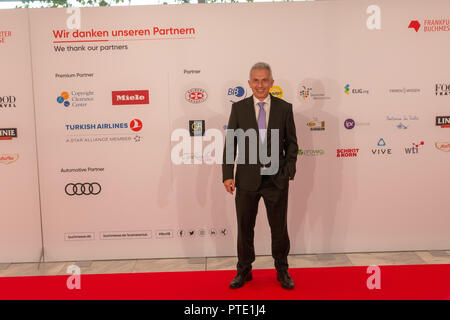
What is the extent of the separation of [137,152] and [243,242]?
Answer: 55.9 inches

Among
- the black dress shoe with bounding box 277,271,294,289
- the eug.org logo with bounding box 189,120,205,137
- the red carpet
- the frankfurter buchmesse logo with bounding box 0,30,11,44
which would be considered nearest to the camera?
the red carpet

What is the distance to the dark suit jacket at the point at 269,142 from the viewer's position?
279 cm

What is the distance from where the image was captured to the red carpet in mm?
2693

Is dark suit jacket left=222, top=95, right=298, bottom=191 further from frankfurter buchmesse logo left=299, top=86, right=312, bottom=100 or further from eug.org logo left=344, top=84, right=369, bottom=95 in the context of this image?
eug.org logo left=344, top=84, right=369, bottom=95

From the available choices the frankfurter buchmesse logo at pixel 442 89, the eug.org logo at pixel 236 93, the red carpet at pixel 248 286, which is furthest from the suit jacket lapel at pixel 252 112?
the frankfurter buchmesse logo at pixel 442 89

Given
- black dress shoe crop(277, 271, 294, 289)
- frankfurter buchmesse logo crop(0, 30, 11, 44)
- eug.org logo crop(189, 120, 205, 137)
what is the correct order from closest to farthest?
black dress shoe crop(277, 271, 294, 289) < frankfurter buchmesse logo crop(0, 30, 11, 44) < eug.org logo crop(189, 120, 205, 137)

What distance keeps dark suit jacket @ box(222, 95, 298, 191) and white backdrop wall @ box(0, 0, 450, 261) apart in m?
0.79

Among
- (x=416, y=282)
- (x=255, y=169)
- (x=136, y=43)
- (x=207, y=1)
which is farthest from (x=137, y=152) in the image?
(x=416, y=282)

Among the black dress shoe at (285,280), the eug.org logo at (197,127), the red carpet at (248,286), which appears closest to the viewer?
the red carpet at (248,286)

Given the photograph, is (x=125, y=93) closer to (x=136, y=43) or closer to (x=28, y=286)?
(x=136, y=43)

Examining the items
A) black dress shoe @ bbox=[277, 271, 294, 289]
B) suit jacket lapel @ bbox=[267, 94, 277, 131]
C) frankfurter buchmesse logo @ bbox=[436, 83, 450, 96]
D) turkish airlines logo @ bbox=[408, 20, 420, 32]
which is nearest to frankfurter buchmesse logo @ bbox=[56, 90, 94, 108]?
suit jacket lapel @ bbox=[267, 94, 277, 131]

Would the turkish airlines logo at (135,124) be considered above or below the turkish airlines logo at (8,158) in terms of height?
above

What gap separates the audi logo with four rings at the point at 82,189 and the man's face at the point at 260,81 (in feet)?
6.09

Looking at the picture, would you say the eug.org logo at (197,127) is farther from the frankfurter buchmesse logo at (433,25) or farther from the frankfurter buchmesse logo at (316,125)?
the frankfurter buchmesse logo at (433,25)
